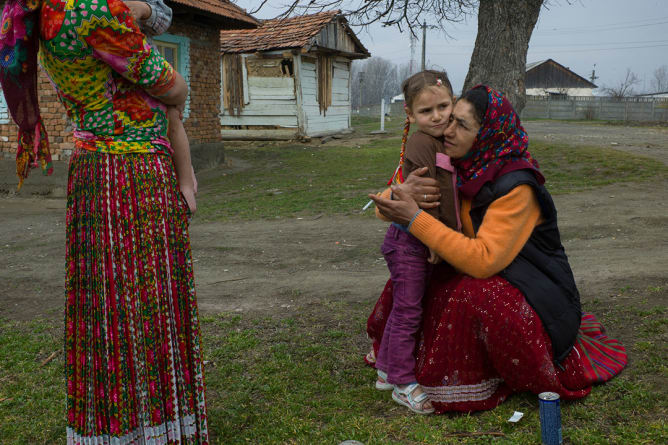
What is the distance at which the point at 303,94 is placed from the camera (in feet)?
60.8

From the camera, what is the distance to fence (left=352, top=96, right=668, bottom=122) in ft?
116

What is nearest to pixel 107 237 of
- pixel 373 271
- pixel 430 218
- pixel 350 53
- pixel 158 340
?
pixel 158 340

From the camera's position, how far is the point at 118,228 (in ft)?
7.14

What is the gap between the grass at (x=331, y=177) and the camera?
30.5 feet

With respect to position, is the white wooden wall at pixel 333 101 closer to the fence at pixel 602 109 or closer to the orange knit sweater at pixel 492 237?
the orange knit sweater at pixel 492 237

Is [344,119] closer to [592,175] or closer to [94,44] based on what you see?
[592,175]

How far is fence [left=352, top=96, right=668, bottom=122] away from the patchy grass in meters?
34.3

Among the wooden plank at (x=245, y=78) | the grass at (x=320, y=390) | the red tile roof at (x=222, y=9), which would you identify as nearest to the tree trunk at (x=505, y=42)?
the grass at (x=320, y=390)

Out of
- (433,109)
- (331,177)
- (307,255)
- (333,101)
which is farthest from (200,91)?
(433,109)

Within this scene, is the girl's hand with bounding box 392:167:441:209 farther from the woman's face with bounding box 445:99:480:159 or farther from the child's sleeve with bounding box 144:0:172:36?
the child's sleeve with bounding box 144:0:172:36

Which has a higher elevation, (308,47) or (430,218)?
(308,47)

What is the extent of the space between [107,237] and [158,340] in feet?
1.42

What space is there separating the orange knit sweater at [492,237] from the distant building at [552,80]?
51.1 meters

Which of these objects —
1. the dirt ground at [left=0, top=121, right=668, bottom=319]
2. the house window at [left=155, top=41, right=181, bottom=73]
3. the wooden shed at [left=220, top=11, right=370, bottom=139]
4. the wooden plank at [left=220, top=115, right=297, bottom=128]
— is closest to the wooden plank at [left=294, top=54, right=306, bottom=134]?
the wooden shed at [left=220, top=11, right=370, bottom=139]
